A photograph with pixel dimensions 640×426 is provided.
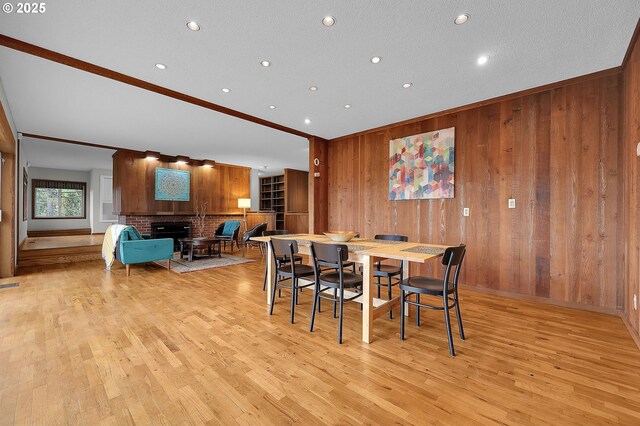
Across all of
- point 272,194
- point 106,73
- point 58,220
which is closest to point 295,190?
point 272,194

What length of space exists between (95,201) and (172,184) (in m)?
4.74

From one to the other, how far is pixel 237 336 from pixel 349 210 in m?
3.35

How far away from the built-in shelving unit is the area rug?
4.34 meters

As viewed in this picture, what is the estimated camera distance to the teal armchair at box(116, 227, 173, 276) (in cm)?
465

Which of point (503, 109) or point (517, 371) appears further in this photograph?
point (503, 109)

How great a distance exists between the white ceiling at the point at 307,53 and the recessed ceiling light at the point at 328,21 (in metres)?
0.04

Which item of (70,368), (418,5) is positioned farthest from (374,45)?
(70,368)

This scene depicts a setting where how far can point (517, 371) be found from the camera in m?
1.90

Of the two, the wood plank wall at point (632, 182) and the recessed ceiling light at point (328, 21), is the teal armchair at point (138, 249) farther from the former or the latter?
the wood plank wall at point (632, 182)

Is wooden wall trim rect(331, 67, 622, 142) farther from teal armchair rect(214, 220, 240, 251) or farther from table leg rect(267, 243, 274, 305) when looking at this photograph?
teal armchair rect(214, 220, 240, 251)

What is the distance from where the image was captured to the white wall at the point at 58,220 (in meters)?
9.73

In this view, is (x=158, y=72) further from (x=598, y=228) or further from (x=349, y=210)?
(x=598, y=228)

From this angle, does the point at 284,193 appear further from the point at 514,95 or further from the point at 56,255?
the point at 514,95

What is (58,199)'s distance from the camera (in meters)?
10.2
